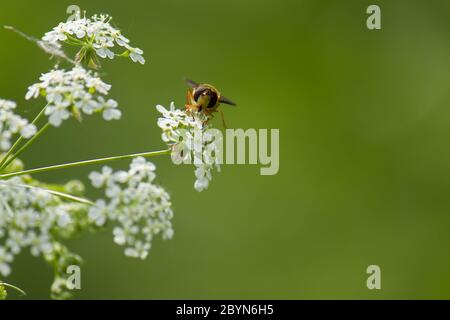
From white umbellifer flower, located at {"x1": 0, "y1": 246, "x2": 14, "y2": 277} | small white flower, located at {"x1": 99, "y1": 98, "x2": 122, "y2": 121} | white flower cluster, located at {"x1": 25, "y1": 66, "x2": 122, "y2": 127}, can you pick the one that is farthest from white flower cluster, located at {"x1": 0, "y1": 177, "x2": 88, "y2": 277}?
small white flower, located at {"x1": 99, "y1": 98, "x2": 122, "y2": 121}

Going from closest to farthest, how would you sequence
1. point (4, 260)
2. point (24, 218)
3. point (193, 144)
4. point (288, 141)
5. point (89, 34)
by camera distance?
1. point (4, 260)
2. point (24, 218)
3. point (193, 144)
4. point (89, 34)
5. point (288, 141)

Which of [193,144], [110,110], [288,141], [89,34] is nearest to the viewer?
[110,110]

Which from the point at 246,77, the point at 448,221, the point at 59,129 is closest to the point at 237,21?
the point at 246,77

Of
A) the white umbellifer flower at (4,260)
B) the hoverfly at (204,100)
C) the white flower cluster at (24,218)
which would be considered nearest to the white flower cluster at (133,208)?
the white flower cluster at (24,218)

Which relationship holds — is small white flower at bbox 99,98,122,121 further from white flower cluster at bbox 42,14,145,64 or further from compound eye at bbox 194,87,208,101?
compound eye at bbox 194,87,208,101

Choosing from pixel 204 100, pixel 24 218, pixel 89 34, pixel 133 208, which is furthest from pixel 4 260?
pixel 204 100

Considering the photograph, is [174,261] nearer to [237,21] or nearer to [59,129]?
[59,129]

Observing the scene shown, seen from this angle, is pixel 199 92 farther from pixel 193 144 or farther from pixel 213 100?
pixel 193 144
